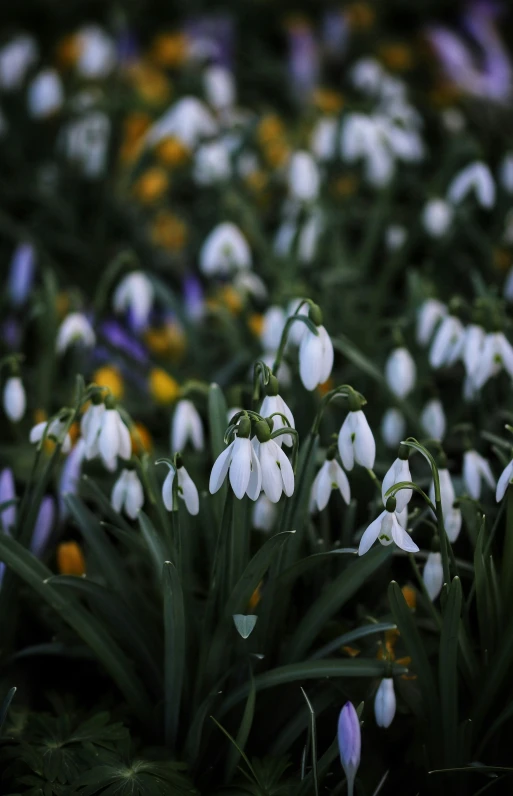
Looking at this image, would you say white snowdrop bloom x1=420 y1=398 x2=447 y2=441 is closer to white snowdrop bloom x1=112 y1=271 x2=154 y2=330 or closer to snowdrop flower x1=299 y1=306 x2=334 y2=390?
snowdrop flower x1=299 y1=306 x2=334 y2=390

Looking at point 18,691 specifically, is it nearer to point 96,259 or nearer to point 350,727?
point 350,727

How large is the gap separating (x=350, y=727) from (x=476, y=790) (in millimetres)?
414

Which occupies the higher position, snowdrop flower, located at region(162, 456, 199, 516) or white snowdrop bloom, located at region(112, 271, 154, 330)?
white snowdrop bloom, located at region(112, 271, 154, 330)

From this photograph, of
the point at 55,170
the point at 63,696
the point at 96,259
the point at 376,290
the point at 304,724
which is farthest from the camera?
the point at 55,170

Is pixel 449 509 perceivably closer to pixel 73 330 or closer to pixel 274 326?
pixel 274 326

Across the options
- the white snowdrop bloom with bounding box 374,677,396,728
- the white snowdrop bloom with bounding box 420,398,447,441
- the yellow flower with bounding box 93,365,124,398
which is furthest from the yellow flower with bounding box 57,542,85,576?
the white snowdrop bloom with bounding box 420,398,447,441

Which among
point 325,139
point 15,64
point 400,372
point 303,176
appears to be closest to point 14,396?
point 400,372

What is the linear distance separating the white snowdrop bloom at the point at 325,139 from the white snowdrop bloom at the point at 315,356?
168 centimetres

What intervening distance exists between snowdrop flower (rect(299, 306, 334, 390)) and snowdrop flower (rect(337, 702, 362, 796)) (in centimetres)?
60

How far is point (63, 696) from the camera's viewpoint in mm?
1923

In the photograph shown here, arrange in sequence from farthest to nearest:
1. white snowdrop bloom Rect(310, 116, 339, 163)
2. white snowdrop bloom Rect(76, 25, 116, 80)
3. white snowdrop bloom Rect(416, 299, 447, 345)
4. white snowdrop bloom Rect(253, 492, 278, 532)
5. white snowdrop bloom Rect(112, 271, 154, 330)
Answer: white snowdrop bloom Rect(76, 25, 116, 80)
white snowdrop bloom Rect(310, 116, 339, 163)
white snowdrop bloom Rect(112, 271, 154, 330)
white snowdrop bloom Rect(416, 299, 447, 345)
white snowdrop bloom Rect(253, 492, 278, 532)

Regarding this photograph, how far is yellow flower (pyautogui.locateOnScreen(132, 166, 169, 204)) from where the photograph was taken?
3582 millimetres

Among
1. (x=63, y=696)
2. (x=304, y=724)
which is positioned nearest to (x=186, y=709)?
(x=304, y=724)

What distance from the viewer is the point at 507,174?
122 inches
